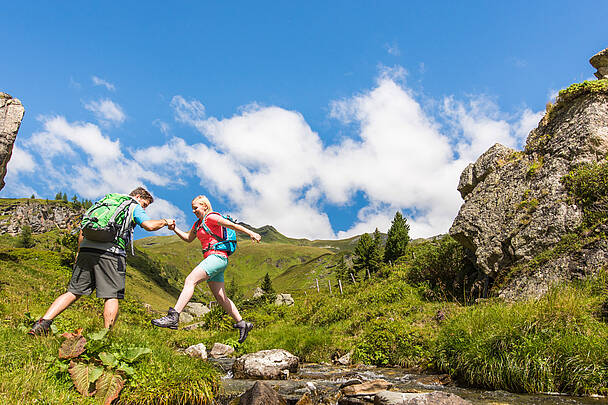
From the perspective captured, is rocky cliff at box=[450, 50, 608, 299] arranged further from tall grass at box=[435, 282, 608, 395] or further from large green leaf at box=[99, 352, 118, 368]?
large green leaf at box=[99, 352, 118, 368]

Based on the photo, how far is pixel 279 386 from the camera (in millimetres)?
7625

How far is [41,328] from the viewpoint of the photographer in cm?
533

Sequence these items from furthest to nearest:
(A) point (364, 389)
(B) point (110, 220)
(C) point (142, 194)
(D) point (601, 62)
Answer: (D) point (601, 62) → (C) point (142, 194) → (A) point (364, 389) → (B) point (110, 220)

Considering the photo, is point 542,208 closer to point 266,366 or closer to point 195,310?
point 266,366

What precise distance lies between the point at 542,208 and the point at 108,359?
16611 millimetres

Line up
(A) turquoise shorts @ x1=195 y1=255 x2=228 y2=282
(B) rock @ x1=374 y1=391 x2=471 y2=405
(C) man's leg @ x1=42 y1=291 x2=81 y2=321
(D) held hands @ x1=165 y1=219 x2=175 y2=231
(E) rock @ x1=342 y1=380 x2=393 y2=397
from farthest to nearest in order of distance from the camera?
(D) held hands @ x1=165 y1=219 x2=175 y2=231, (E) rock @ x1=342 y1=380 x2=393 y2=397, (A) turquoise shorts @ x1=195 y1=255 x2=228 y2=282, (C) man's leg @ x1=42 y1=291 x2=81 y2=321, (B) rock @ x1=374 y1=391 x2=471 y2=405

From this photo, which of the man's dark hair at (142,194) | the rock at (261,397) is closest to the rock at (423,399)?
the rock at (261,397)

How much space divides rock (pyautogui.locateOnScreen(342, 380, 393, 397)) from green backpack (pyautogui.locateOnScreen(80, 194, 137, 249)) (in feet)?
15.6

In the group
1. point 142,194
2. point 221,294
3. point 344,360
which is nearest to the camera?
point 221,294

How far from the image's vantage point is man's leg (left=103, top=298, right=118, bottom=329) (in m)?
5.68

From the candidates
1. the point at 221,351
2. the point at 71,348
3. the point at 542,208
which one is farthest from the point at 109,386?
the point at 542,208

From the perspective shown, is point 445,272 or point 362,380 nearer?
point 362,380

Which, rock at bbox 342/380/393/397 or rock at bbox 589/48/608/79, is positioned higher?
rock at bbox 589/48/608/79

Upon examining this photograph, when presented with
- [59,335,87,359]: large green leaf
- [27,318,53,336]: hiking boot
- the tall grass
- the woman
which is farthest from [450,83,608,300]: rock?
[27,318,53,336]: hiking boot
